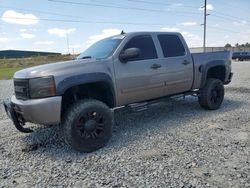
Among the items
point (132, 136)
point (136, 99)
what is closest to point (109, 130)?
point (132, 136)

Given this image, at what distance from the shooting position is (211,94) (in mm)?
7219

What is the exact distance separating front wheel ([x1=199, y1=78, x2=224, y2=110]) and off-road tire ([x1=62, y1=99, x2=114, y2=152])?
312 cm

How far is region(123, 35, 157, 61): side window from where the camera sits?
5.72 meters

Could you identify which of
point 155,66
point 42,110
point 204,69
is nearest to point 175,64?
point 155,66

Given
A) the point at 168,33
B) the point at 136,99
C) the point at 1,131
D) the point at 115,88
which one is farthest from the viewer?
the point at 168,33

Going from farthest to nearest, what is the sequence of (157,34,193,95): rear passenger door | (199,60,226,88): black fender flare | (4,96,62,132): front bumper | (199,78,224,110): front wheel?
(199,78,224,110): front wheel < (199,60,226,88): black fender flare < (157,34,193,95): rear passenger door < (4,96,62,132): front bumper

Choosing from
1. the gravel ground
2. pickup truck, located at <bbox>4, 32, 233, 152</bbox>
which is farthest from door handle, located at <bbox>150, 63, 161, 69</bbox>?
the gravel ground

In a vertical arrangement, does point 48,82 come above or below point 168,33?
below

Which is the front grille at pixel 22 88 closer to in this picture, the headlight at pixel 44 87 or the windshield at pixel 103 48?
the headlight at pixel 44 87

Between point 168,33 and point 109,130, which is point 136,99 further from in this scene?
point 168,33

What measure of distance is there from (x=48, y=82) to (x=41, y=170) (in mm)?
1318

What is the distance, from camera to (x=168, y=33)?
21.6ft

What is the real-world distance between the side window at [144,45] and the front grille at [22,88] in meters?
2.11

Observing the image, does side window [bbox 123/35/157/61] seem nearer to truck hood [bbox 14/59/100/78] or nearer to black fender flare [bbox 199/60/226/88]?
truck hood [bbox 14/59/100/78]
